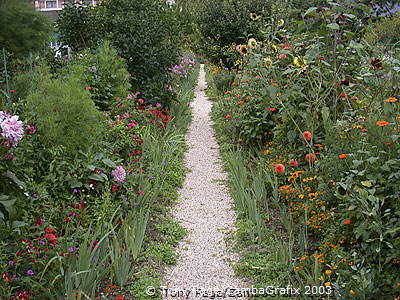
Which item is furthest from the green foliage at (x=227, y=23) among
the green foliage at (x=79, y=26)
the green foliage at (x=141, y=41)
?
the green foliage at (x=79, y=26)

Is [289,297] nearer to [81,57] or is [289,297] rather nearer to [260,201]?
[260,201]

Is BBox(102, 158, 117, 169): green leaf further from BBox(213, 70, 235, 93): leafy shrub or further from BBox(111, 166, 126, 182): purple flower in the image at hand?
BBox(213, 70, 235, 93): leafy shrub

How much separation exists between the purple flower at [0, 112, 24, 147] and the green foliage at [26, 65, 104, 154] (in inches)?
33.7

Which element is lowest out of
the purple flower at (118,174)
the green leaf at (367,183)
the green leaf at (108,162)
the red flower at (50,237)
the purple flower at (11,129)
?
the purple flower at (118,174)

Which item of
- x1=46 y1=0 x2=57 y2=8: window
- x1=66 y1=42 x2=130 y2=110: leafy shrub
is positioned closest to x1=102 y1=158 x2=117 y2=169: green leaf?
x1=66 y1=42 x2=130 y2=110: leafy shrub

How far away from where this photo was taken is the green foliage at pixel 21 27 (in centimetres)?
580

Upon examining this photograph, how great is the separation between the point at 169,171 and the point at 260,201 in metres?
1.24

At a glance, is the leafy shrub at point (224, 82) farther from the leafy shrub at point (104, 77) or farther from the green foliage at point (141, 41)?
the leafy shrub at point (104, 77)

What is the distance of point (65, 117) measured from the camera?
11.5 feet

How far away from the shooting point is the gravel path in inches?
121

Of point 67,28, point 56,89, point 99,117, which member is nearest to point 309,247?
point 99,117

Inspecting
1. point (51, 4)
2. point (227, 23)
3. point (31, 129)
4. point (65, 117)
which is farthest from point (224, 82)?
point (51, 4)

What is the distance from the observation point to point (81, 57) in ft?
19.2

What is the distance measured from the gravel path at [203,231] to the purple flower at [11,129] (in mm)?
1327
